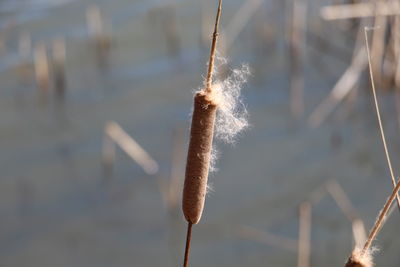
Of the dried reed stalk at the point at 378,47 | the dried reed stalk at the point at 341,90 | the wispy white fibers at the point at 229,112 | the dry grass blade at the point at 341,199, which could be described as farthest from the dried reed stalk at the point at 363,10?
the wispy white fibers at the point at 229,112

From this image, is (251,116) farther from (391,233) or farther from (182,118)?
(391,233)

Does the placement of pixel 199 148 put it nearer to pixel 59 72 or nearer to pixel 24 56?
pixel 59 72

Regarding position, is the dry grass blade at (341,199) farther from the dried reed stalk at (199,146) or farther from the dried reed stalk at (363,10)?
the dried reed stalk at (199,146)

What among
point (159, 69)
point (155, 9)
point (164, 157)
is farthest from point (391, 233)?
point (155, 9)

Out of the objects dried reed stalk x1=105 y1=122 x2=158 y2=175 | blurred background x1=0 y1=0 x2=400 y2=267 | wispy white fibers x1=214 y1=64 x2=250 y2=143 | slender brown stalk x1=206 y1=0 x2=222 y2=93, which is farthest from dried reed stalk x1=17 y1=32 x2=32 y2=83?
slender brown stalk x1=206 y1=0 x2=222 y2=93

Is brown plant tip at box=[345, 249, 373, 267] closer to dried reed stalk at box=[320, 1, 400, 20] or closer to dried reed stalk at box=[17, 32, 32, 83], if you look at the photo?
dried reed stalk at box=[320, 1, 400, 20]
